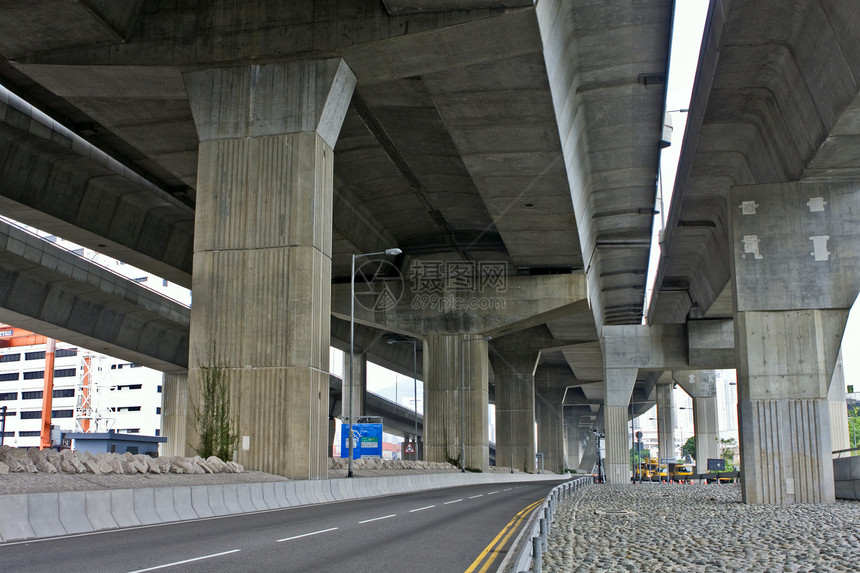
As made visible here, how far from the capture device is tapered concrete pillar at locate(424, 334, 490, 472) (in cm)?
4975

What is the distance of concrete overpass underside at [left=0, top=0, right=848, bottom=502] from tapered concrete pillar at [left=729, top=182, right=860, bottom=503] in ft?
0.26

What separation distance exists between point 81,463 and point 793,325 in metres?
21.6

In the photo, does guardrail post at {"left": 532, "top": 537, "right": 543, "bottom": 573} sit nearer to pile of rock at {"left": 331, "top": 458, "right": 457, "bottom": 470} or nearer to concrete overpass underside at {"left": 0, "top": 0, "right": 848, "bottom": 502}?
concrete overpass underside at {"left": 0, "top": 0, "right": 848, "bottom": 502}

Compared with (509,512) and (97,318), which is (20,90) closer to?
(97,318)

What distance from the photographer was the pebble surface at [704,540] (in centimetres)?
1112

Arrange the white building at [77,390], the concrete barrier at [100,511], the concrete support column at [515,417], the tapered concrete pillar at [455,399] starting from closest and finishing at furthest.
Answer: the concrete barrier at [100,511]
the tapered concrete pillar at [455,399]
the concrete support column at [515,417]
the white building at [77,390]

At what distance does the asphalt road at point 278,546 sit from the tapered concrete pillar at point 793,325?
13570 mm

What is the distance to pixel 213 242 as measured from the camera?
79.9 ft

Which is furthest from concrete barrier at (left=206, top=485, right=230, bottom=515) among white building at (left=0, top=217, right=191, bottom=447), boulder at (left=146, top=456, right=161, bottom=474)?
white building at (left=0, top=217, right=191, bottom=447)

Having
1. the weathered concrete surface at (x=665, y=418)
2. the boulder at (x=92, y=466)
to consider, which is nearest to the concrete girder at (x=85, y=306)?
the boulder at (x=92, y=466)

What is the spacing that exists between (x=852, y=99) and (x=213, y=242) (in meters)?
16.9

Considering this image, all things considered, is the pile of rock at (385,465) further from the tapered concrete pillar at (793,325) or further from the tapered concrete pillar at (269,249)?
the tapered concrete pillar at (793,325)

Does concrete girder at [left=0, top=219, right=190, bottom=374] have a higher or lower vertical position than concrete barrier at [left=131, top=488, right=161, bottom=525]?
higher

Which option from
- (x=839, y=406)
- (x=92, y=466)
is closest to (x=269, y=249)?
(x=92, y=466)
